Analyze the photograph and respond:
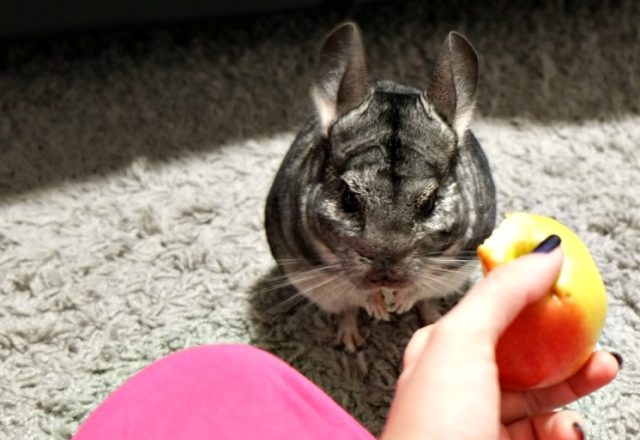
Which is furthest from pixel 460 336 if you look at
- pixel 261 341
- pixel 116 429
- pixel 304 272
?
pixel 261 341

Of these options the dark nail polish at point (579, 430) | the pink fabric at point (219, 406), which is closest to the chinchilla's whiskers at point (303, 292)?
the pink fabric at point (219, 406)

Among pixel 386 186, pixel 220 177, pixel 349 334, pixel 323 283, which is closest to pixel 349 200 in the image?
pixel 386 186

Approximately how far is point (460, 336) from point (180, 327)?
0.86m

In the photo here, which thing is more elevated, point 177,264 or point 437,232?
point 437,232

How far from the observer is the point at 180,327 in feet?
5.09

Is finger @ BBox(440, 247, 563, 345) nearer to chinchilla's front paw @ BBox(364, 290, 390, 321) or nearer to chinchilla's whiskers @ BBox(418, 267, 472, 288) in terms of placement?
chinchilla's whiskers @ BBox(418, 267, 472, 288)

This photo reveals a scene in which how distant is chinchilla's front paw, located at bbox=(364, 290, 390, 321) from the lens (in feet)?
4.65

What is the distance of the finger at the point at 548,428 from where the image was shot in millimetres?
1002

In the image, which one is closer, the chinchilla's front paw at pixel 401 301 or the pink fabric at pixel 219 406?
the pink fabric at pixel 219 406

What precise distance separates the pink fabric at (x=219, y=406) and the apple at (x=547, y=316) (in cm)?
20

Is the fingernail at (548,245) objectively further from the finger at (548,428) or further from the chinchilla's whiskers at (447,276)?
the chinchilla's whiskers at (447,276)

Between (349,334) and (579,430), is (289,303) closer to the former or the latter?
(349,334)

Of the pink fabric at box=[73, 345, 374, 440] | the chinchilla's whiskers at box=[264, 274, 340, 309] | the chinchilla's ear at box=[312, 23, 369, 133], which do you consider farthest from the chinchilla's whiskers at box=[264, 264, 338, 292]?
the pink fabric at box=[73, 345, 374, 440]

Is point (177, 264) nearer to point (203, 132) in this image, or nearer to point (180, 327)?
point (180, 327)
